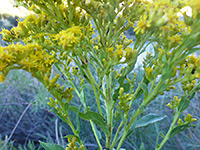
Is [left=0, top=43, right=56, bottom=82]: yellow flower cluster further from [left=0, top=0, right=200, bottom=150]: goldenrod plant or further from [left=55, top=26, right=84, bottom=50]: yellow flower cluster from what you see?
[left=55, top=26, right=84, bottom=50]: yellow flower cluster

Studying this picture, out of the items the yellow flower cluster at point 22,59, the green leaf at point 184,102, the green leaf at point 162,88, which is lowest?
the green leaf at point 184,102

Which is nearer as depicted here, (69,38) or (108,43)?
(69,38)

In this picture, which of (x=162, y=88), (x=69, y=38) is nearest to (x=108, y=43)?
(x=69, y=38)

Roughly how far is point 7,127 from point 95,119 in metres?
1.70

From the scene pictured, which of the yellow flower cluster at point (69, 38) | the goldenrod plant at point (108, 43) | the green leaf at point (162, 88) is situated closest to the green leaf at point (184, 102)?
the goldenrod plant at point (108, 43)

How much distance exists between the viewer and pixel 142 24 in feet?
1.97

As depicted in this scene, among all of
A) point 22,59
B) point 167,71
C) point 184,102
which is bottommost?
point 184,102

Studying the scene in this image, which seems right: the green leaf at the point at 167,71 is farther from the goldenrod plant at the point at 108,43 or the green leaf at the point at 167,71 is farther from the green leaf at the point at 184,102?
the green leaf at the point at 184,102

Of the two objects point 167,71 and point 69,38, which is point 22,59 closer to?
point 69,38

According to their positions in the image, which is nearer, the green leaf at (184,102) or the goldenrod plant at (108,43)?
the goldenrod plant at (108,43)

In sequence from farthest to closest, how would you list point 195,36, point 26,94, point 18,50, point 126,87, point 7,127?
point 26,94 < point 7,127 < point 126,87 < point 18,50 < point 195,36

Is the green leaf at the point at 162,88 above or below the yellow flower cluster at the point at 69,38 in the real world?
below

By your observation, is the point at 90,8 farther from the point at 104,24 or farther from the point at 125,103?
the point at 125,103

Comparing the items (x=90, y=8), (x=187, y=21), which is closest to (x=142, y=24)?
(x=187, y=21)
